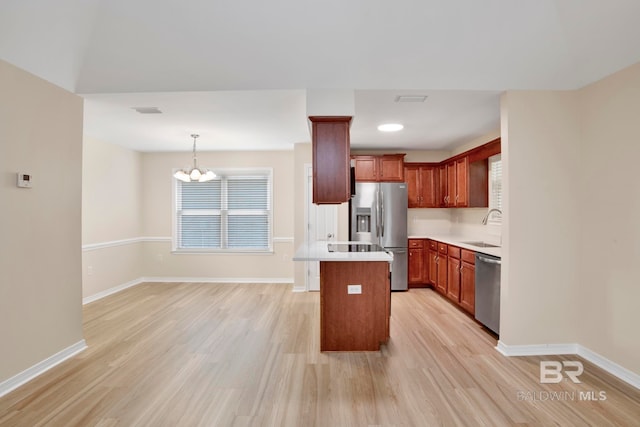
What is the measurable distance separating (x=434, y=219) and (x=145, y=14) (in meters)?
5.11

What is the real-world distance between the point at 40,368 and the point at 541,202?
181 inches

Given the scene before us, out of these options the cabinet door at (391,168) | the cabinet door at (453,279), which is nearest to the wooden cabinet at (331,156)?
the cabinet door at (453,279)

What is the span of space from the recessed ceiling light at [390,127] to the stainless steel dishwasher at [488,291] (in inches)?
72.6

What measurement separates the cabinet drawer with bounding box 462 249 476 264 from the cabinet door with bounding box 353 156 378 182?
6.19ft

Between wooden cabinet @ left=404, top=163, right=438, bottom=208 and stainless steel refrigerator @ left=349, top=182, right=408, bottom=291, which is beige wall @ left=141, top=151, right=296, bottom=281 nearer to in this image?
stainless steel refrigerator @ left=349, top=182, right=408, bottom=291

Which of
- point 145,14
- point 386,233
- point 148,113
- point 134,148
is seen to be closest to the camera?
point 145,14

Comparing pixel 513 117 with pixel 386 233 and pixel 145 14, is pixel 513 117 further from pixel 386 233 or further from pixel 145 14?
pixel 145 14

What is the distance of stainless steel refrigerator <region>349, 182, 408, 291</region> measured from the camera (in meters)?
5.02

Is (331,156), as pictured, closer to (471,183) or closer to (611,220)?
(611,220)

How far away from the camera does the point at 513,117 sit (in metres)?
2.82

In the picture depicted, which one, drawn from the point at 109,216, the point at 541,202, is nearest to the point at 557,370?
the point at 541,202

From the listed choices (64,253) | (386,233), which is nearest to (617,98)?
(386,233)

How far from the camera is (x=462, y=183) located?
15.3ft

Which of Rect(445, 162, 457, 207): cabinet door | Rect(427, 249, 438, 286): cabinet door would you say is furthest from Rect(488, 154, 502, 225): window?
Rect(427, 249, 438, 286): cabinet door
